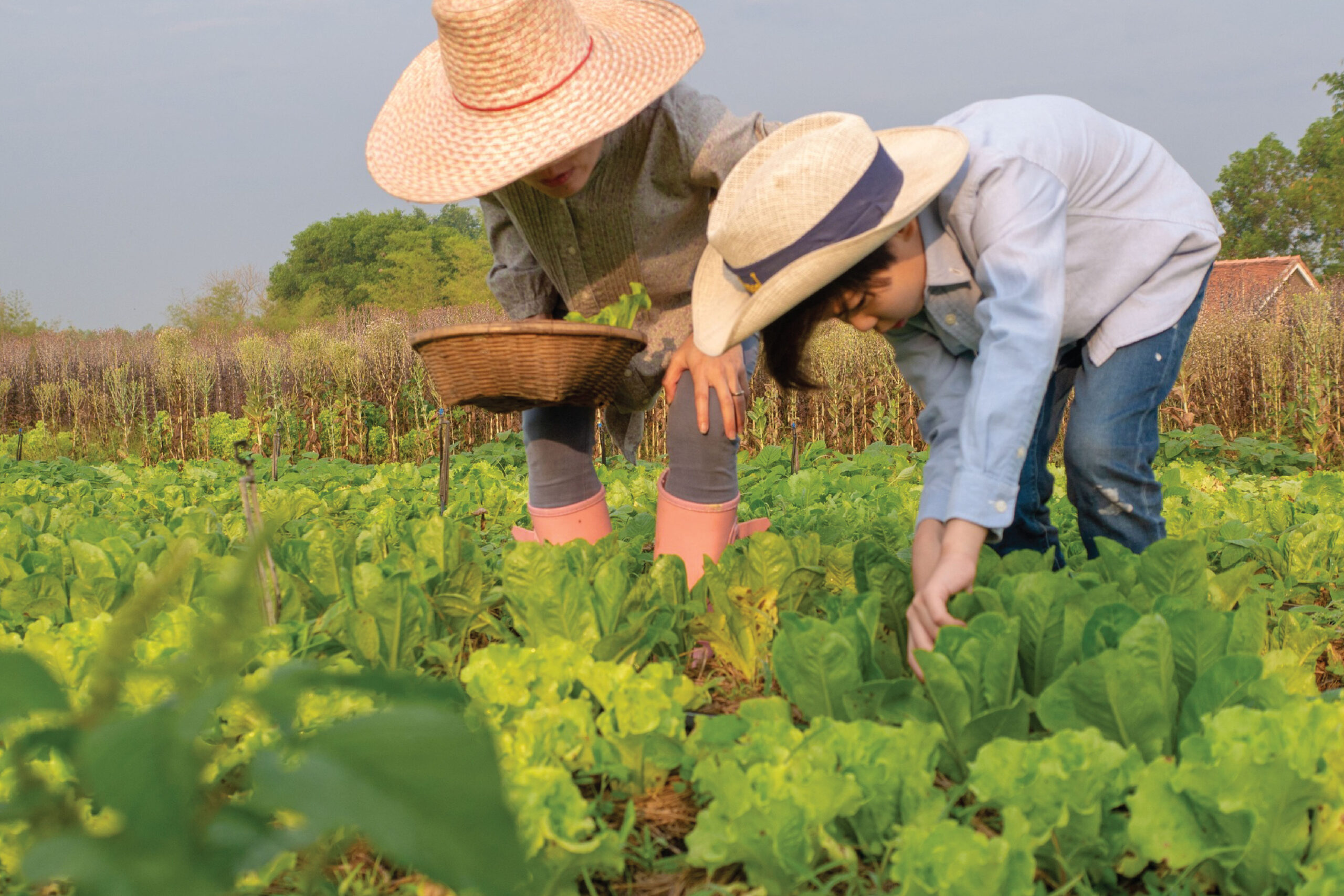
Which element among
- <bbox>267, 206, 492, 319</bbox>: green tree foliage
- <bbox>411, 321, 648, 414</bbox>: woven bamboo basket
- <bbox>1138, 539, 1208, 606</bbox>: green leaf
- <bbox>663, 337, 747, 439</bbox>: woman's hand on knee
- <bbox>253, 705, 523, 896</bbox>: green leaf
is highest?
<bbox>253, 705, 523, 896</bbox>: green leaf

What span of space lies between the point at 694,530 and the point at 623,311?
2.19 feet

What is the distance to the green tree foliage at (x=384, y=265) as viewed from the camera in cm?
4684

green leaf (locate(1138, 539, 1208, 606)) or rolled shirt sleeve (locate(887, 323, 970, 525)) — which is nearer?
green leaf (locate(1138, 539, 1208, 606))

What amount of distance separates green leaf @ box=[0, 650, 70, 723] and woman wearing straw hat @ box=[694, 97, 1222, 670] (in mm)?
1437

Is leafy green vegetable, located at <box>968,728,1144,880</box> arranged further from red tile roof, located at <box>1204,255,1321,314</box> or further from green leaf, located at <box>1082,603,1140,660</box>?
red tile roof, located at <box>1204,255,1321,314</box>

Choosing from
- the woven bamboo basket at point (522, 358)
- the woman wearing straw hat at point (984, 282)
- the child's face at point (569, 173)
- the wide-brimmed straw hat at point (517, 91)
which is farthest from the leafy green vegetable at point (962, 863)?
the child's face at point (569, 173)

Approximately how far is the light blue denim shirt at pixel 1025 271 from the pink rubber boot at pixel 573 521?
Answer: 105cm

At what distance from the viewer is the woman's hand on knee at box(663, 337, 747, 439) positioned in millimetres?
2680

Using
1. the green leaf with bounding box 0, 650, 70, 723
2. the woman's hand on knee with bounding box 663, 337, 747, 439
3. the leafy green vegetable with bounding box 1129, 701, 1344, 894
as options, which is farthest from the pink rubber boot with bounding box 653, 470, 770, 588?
the green leaf with bounding box 0, 650, 70, 723

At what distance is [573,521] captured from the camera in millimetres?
2982

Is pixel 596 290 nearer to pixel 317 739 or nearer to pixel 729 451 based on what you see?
pixel 729 451

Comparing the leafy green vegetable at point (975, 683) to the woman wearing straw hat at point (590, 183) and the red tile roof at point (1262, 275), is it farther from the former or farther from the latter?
the red tile roof at point (1262, 275)

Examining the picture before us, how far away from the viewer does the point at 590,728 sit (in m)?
1.63

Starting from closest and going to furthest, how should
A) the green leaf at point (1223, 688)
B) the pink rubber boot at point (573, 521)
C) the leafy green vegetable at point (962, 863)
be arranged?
the leafy green vegetable at point (962, 863) → the green leaf at point (1223, 688) → the pink rubber boot at point (573, 521)
